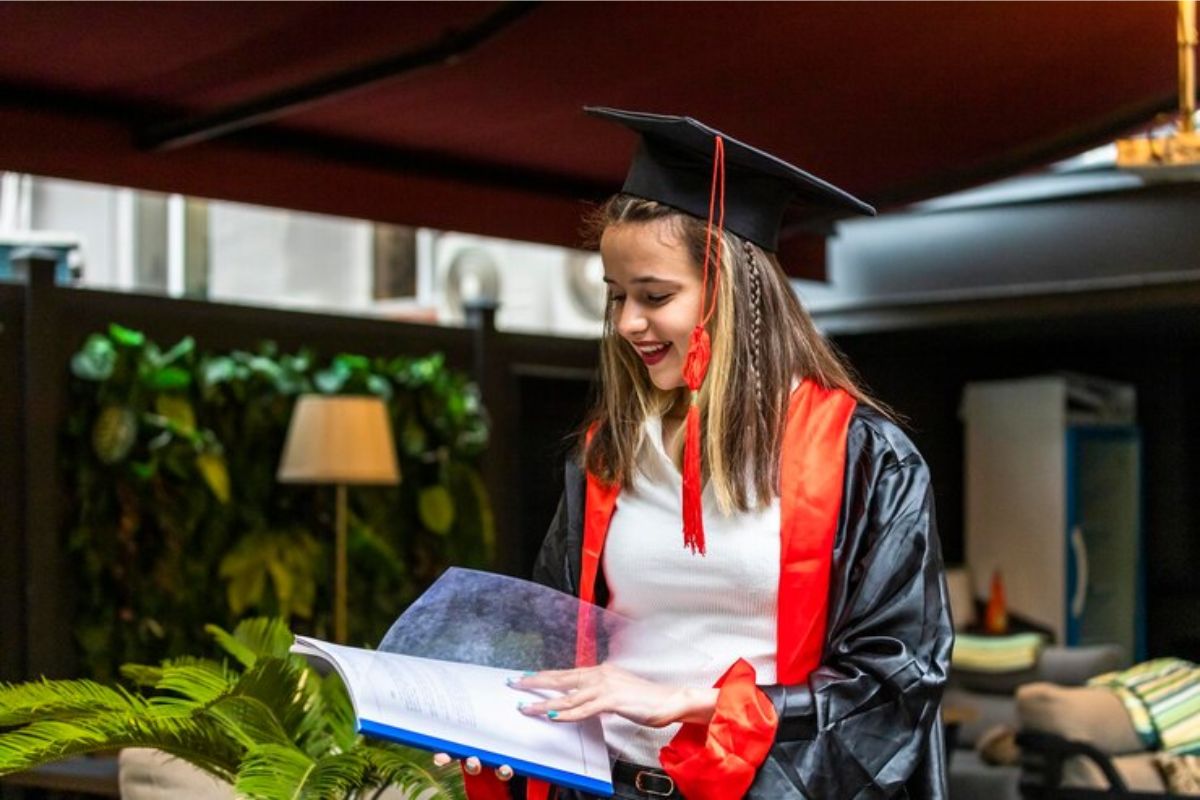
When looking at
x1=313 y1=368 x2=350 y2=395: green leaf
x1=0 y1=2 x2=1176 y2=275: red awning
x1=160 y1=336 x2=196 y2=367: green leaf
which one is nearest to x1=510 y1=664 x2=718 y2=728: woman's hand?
x1=0 y1=2 x2=1176 y2=275: red awning

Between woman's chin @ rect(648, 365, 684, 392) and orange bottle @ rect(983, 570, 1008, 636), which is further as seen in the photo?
orange bottle @ rect(983, 570, 1008, 636)

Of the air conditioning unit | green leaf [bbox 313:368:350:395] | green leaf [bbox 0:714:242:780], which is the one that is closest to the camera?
green leaf [bbox 0:714:242:780]

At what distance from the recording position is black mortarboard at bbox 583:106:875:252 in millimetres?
1766

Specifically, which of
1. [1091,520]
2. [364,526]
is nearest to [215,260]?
[364,526]

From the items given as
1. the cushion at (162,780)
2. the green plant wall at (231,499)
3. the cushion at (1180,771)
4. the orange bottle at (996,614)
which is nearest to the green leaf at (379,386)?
the green plant wall at (231,499)

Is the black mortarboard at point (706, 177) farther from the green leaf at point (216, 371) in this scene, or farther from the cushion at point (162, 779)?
the green leaf at point (216, 371)

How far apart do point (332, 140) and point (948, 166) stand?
1.70 meters

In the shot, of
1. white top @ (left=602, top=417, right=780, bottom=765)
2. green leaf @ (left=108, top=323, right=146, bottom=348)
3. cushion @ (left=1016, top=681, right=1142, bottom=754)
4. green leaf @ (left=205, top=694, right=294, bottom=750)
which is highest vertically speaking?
green leaf @ (left=108, top=323, right=146, bottom=348)

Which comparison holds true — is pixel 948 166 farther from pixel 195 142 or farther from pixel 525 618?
pixel 525 618

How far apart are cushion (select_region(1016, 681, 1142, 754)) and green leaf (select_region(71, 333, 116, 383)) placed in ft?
9.59

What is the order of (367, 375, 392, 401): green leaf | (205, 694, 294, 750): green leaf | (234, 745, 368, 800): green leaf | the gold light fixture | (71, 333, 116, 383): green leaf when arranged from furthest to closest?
(367, 375, 392, 401): green leaf, (71, 333, 116, 383): green leaf, the gold light fixture, (205, 694, 294, 750): green leaf, (234, 745, 368, 800): green leaf

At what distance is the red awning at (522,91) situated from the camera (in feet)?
10.9

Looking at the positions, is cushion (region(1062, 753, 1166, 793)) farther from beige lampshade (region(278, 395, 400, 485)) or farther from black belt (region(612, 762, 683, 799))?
black belt (region(612, 762, 683, 799))

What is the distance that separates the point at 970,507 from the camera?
893 cm
